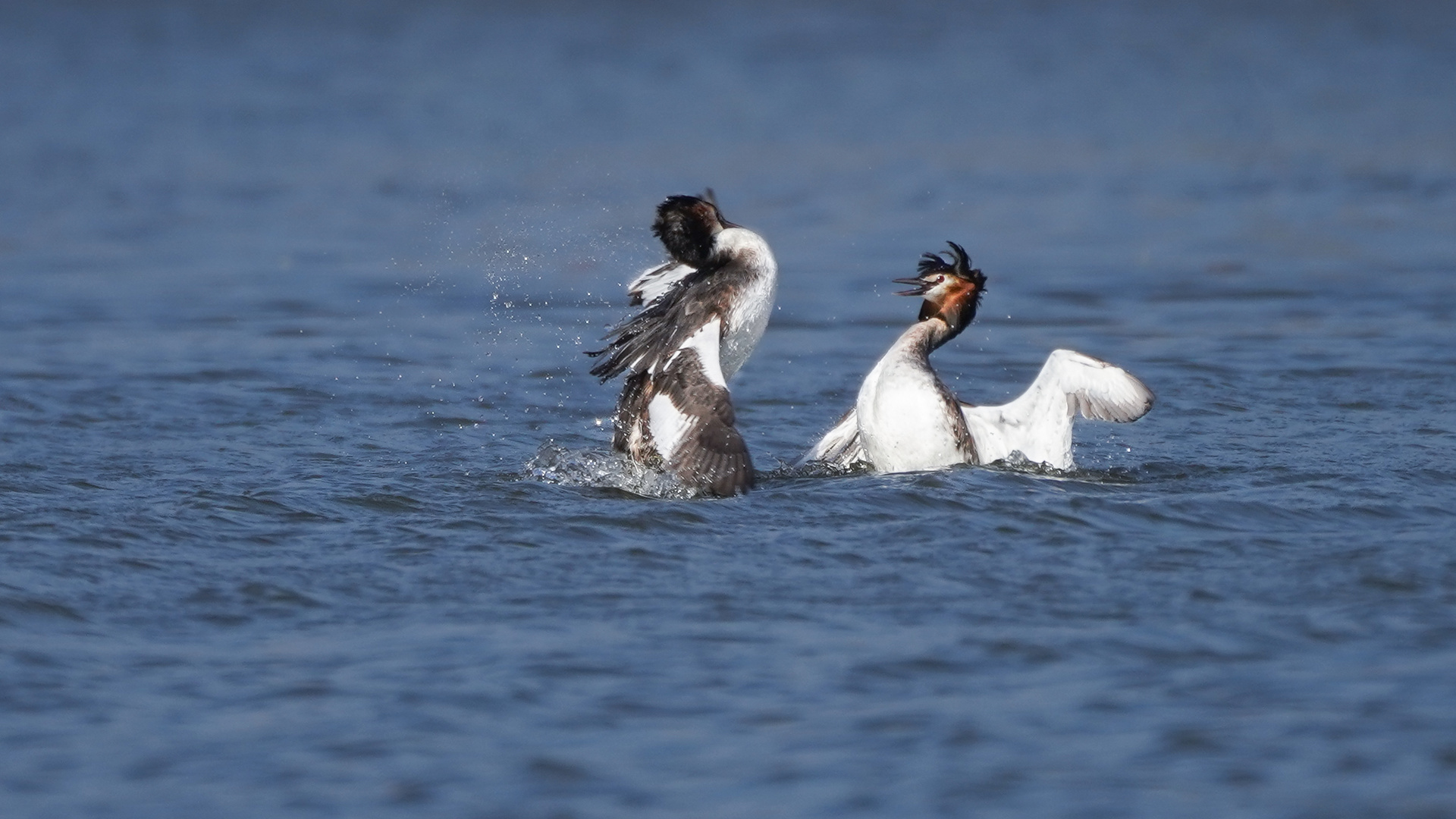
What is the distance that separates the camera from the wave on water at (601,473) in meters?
7.55

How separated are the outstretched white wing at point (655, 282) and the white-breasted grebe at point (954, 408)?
99 centimetres

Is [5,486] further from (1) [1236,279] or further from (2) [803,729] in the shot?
(1) [1236,279]

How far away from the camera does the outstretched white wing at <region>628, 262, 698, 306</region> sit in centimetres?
860

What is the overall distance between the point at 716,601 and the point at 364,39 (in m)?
24.8

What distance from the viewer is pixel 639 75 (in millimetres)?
25344

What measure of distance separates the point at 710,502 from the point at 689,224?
134 centimetres

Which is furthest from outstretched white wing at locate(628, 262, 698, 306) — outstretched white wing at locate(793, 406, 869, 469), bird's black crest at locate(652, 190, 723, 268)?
outstretched white wing at locate(793, 406, 869, 469)

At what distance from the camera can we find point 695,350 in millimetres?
7680

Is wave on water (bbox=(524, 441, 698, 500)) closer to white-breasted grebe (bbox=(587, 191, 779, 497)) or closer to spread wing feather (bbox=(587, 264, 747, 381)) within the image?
white-breasted grebe (bbox=(587, 191, 779, 497))

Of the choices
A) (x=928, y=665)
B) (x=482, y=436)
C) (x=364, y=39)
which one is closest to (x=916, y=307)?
(x=482, y=436)

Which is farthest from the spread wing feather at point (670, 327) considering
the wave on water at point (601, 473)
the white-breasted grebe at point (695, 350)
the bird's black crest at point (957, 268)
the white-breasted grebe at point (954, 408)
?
the bird's black crest at point (957, 268)

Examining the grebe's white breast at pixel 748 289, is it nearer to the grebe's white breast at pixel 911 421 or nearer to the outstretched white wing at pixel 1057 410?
the grebe's white breast at pixel 911 421

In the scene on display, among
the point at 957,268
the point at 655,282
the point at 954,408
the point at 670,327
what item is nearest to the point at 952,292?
the point at 957,268

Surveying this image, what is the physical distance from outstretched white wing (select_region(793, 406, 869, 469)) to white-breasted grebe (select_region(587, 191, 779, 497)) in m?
0.59
